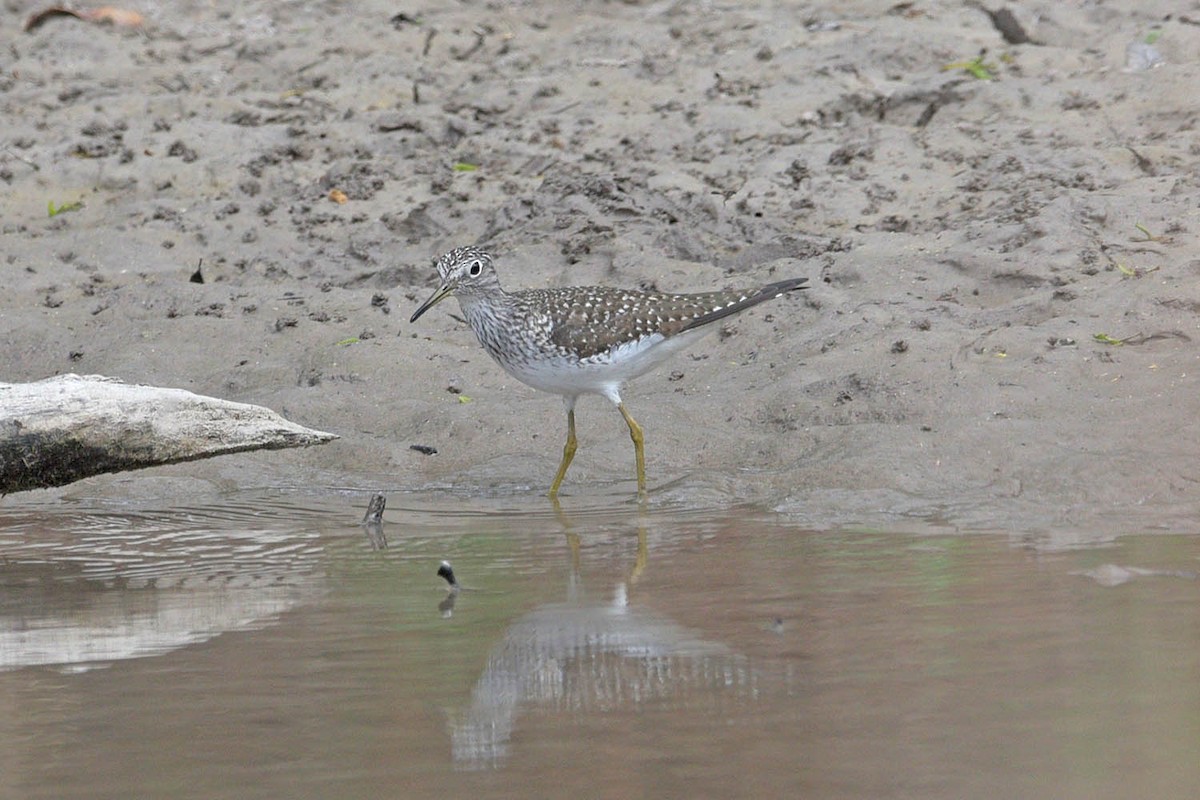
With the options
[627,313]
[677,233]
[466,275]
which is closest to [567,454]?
[627,313]

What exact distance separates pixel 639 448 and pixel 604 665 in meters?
3.06

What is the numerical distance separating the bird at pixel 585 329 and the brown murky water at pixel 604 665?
1.21 metres

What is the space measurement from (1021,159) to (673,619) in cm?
603

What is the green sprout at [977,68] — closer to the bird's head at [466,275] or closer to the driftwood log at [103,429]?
the bird's head at [466,275]

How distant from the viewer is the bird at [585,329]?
797 cm

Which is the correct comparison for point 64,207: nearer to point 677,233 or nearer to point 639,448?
point 677,233

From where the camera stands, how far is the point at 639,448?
310 inches

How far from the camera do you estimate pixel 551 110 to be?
12.0m

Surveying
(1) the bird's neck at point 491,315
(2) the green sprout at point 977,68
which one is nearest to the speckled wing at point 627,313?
(1) the bird's neck at point 491,315

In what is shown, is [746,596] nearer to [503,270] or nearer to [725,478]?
[725,478]

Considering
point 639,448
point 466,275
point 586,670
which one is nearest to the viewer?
point 586,670

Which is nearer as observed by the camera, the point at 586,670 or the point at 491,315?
the point at 586,670

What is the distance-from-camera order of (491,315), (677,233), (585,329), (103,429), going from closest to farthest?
(103,429), (585,329), (491,315), (677,233)

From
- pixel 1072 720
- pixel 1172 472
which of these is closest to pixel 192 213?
pixel 1172 472
